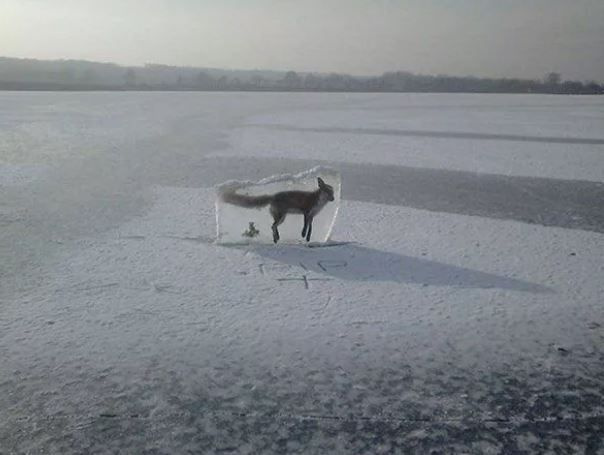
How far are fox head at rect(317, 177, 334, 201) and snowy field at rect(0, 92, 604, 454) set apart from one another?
0.49m

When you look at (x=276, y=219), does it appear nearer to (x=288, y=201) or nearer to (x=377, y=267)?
(x=288, y=201)

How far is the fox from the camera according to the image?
15.0ft

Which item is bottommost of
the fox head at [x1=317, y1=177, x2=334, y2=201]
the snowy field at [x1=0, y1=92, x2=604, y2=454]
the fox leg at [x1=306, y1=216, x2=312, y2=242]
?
the snowy field at [x1=0, y1=92, x2=604, y2=454]

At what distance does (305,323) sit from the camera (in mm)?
3334

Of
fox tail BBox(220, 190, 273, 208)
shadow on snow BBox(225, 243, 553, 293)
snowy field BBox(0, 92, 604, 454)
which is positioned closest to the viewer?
snowy field BBox(0, 92, 604, 454)

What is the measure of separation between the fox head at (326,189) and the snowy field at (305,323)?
0.49 meters

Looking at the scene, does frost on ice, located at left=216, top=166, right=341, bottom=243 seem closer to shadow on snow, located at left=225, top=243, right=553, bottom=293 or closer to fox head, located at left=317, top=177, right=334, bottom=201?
fox head, located at left=317, top=177, right=334, bottom=201

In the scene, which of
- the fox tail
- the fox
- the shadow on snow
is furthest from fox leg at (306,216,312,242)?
the fox tail

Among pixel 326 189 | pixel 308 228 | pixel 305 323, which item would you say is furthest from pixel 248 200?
pixel 305 323

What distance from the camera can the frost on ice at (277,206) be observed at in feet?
15.0

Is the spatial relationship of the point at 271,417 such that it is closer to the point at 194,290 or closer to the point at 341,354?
the point at 341,354

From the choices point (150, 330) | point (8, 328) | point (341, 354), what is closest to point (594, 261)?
point (341, 354)

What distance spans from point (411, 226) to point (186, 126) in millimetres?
11191

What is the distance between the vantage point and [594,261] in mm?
4586
